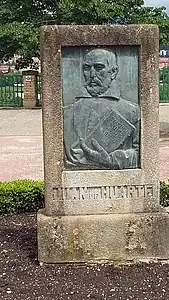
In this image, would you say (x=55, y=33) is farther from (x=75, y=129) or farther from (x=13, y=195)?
(x=13, y=195)

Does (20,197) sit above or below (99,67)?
below

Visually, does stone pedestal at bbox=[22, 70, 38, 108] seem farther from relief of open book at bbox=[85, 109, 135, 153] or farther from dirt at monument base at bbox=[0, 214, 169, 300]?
relief of open book at bbox=[85, 109, 135, 153]

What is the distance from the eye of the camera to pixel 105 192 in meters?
4.94

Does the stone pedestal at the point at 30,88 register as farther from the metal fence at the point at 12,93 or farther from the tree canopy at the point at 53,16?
the tree canopy at the point at 53,16

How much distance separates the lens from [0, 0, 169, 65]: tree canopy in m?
20.5

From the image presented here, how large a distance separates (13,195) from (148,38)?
10.2ft

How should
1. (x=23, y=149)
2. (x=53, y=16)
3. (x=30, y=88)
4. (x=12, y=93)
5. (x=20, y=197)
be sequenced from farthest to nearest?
(x=12, y=93) → (x=30, y=88) → (x=53, y=16) → (x=23, y=149) → (x=20, y=197)

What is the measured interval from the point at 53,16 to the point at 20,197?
16.7 metres

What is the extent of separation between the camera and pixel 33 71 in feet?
81.7

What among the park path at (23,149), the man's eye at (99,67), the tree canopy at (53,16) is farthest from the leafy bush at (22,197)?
the tree canopy at (53,16)

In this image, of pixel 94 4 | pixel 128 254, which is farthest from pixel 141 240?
pixel 94 4

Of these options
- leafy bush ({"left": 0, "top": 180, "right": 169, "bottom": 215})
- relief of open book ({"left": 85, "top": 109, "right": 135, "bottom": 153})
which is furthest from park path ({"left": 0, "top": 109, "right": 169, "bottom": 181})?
relief of open book ({"left": 85, "top": 109, "right": 135, "bottom": 153})

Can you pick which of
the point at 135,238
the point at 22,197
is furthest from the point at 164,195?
the point at 135,238

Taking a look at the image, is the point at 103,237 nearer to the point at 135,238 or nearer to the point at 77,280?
the point at 135,238
